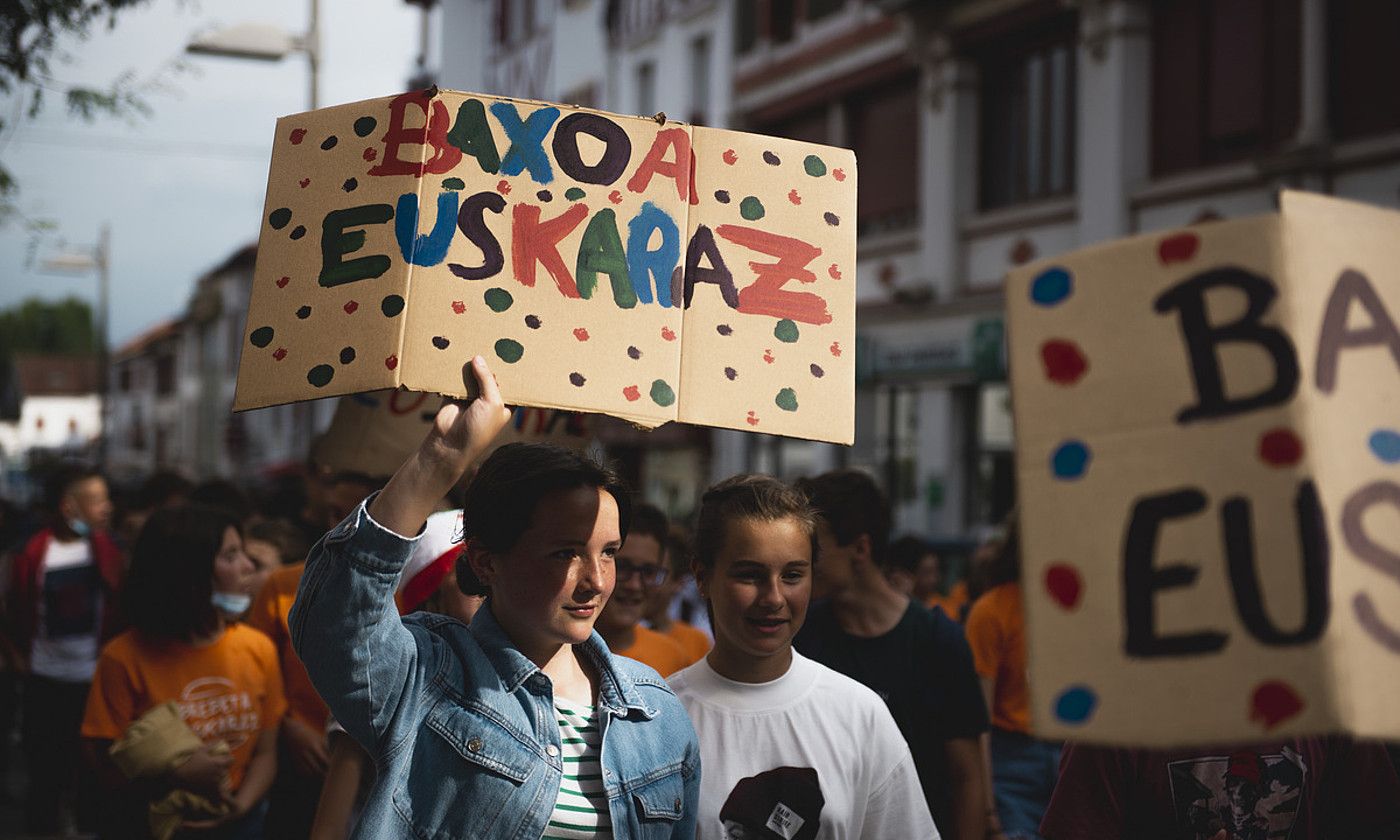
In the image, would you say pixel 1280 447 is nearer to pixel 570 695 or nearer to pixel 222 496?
pixel 570 695

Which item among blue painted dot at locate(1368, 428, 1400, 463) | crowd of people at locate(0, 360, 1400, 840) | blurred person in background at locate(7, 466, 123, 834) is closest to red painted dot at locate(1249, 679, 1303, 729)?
blue painted dot at locate(1368, 428, 1400, 463)

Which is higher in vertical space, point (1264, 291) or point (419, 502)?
point (1264, 291)

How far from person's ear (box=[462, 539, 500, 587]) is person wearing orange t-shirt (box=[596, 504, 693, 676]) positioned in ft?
5.82

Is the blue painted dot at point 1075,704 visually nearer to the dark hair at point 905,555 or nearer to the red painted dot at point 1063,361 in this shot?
the red painted dot at point 1063,361

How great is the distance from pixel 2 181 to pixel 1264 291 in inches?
193

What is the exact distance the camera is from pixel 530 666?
2.60 m

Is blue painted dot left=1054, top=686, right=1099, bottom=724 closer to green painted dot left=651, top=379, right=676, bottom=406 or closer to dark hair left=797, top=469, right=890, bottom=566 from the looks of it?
green painted dot left=651, top=379, right=676, bottom=406

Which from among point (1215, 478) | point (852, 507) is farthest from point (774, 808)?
point (852, 507)

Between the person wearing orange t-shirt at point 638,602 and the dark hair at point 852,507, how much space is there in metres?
0.58

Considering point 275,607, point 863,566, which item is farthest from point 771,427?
point 275,607

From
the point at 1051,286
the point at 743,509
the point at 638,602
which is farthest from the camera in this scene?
the point at 638,602

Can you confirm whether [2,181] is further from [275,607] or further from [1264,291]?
[1264,291]

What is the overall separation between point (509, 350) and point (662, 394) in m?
0.31

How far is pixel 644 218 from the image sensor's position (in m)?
2.95
